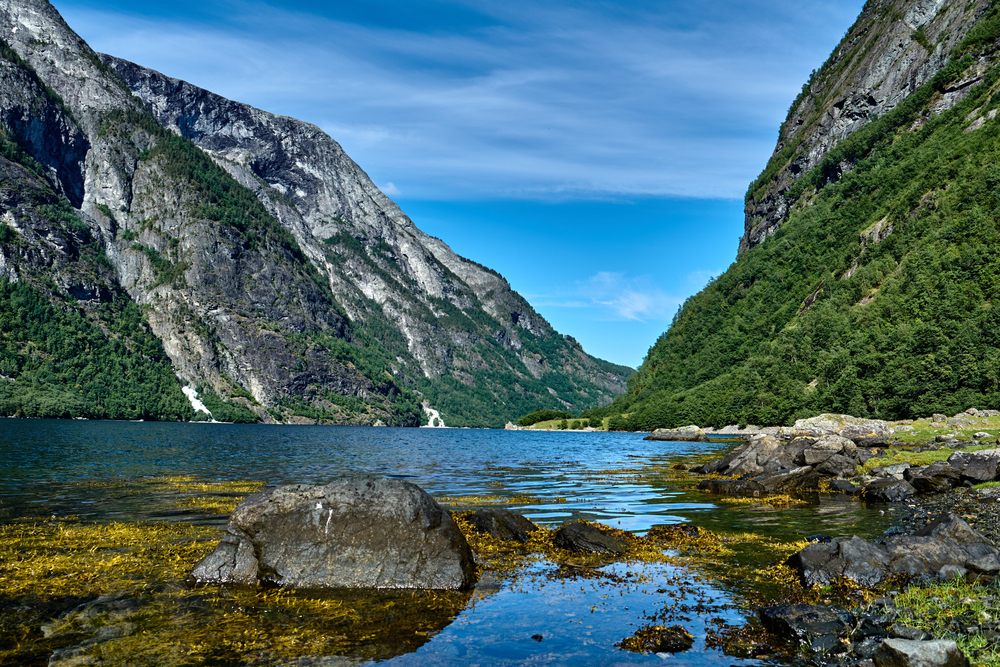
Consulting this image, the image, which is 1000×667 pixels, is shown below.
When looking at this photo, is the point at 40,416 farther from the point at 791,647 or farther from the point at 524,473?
the point at 791,647

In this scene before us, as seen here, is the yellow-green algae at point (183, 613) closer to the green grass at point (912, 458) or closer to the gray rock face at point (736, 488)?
the gray rock face at point (736, 488)

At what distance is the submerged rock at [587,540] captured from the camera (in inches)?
766

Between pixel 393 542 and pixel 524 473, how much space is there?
3847 cm

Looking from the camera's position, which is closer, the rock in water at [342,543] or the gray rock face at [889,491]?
the rock in water at [342,543]

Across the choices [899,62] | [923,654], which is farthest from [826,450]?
[899,62]

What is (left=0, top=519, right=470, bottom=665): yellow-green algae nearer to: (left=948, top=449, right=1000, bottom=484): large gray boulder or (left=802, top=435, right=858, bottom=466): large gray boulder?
(left=948, top=449, right=1000, bottom=484): large gray boulder

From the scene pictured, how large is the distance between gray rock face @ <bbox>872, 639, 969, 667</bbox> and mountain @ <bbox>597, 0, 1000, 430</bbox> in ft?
294

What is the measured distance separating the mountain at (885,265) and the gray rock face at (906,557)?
8104 cm

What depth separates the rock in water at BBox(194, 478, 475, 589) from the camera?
15328mm

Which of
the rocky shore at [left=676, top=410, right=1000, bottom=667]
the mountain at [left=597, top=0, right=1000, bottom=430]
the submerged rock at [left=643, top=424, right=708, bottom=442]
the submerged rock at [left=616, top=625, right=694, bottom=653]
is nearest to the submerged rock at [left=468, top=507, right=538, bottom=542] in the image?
the rocky shore at [left=676, top=410, right=1000, bottom=667]

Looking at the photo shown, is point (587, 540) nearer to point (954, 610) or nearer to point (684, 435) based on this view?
point (954, 610)

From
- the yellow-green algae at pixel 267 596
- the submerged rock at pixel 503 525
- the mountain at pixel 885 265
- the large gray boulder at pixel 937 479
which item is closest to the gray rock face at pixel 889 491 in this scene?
the large gray boulder at pixel 937 479

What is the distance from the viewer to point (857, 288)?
12638 cm

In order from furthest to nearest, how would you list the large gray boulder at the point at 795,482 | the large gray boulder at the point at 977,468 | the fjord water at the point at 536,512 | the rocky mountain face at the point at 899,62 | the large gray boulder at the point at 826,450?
the rocky mountain face at the point at 899,62
the large gray boulder at the point at 826,450
the large gray boulder at the point at 795,482
the large gray boulder at the point at 977,468
the fjord water at the point at 536,512
